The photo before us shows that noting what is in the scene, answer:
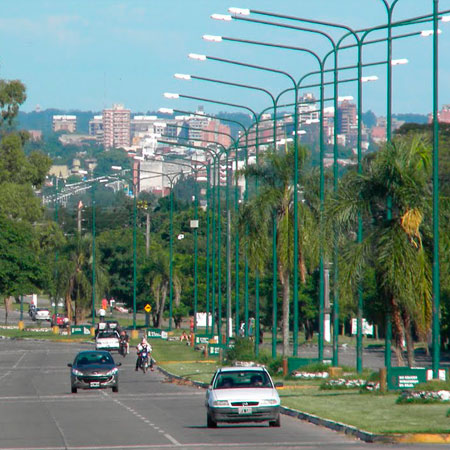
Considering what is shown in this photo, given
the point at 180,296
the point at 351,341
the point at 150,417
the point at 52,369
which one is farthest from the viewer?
the point at 180,296

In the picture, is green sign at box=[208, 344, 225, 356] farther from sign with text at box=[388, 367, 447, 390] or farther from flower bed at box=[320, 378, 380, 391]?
sign with text at box=[388, 367, 447, 390]

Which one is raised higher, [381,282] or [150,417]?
[381,282]

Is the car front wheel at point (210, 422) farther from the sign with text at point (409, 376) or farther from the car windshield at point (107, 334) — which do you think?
the car windshield at point (107, 334)

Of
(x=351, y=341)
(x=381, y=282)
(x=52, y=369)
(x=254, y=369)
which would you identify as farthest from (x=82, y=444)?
(x=351, y=341)

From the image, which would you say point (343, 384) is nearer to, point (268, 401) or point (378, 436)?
point (268, 401)

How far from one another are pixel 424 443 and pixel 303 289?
76.5m

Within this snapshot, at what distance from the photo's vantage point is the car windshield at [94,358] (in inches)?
1745

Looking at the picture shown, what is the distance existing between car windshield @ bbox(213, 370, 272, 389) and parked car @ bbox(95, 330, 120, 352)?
180ft

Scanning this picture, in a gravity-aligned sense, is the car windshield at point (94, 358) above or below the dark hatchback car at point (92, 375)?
above

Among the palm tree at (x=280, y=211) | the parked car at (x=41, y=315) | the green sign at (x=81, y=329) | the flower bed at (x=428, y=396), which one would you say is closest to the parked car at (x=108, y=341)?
the green sign at (x=81, y=329)

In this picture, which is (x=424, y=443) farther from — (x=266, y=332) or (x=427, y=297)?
(x=266, y=332)

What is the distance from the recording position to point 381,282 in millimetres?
34375

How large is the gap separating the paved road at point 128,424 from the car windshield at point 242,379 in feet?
2.98

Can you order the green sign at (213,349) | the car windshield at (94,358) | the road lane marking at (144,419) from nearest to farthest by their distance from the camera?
the road lane marking at (144,419) < the car windshield at (94,358) < the green sign at (213,349)
